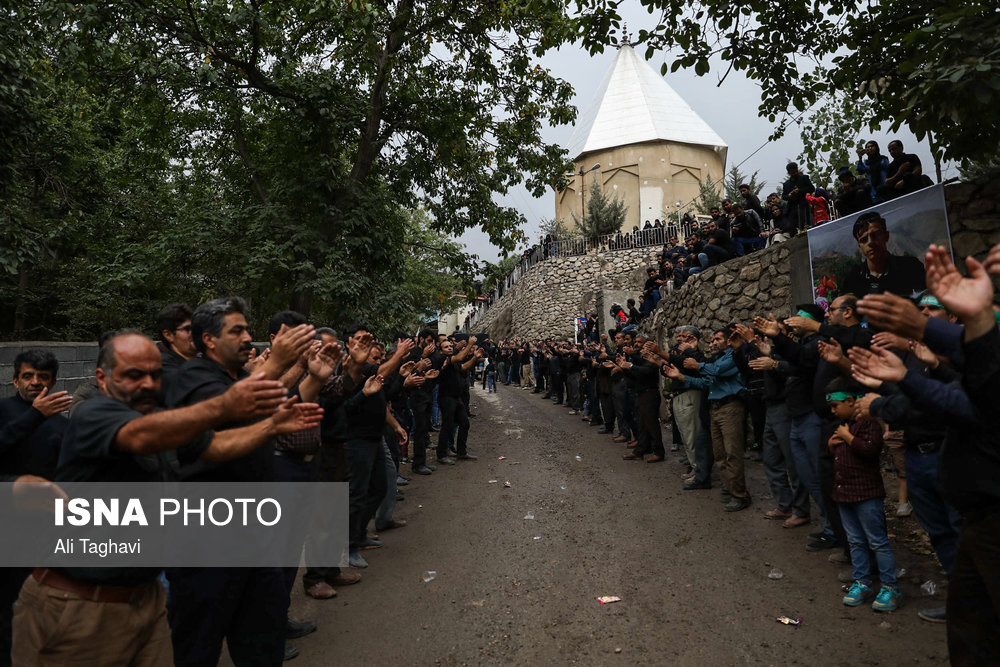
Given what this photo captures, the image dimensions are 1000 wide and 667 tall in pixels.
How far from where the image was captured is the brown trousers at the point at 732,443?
636 cm

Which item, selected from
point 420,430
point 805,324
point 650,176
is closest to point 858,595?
point 805,324

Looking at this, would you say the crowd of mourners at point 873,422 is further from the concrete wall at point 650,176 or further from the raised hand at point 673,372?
the concrete wall at point 650,176

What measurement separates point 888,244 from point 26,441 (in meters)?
8.30

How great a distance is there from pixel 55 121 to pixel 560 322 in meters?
22.0

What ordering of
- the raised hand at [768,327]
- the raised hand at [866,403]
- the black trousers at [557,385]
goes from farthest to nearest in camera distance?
the black trousers at [557,385]
the raised hand at [768,327]
the raised hand at [866,403]

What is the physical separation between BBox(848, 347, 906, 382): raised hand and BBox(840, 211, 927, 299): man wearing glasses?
400 cm

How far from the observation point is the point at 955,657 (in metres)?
2.46

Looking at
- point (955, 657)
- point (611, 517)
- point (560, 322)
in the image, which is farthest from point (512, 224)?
point (560, 322)

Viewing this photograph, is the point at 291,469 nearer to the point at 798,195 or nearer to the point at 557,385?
the point at 798,195

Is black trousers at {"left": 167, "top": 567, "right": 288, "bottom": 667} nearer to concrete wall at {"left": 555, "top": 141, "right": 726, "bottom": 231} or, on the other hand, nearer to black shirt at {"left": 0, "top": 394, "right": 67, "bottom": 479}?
black shirt at {"left": 0, "top": 394, "right": 67, "bottom": 479}

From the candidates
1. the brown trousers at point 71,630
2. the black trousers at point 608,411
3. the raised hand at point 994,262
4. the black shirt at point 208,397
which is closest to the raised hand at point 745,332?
the raised hand at point 994,262

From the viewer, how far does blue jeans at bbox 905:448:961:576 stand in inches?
138

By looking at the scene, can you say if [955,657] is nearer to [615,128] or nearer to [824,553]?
[824,553]

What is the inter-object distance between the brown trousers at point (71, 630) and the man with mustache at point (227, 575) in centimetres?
43
